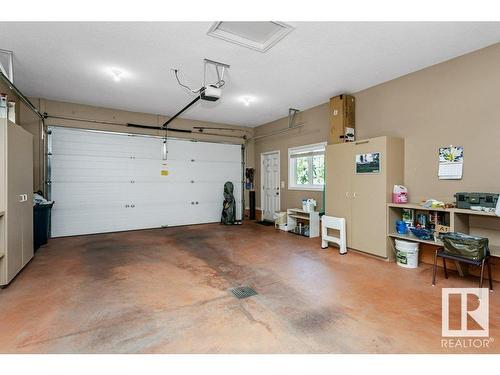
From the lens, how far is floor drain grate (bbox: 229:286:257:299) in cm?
274

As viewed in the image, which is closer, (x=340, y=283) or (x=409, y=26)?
(x=409, y=26)

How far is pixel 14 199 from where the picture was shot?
3150mm

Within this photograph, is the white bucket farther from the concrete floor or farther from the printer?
the printer

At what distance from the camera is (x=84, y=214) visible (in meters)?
5.83

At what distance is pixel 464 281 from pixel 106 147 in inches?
280

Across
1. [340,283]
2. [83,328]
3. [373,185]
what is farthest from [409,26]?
[83,328]

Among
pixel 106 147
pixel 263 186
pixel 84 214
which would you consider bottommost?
pixel 84 214

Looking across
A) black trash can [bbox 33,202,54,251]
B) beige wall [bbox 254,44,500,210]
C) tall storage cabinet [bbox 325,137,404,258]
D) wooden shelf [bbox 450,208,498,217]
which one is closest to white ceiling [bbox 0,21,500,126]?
beige wall [bbox 254,44,500,210]

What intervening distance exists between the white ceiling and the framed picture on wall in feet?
4.35

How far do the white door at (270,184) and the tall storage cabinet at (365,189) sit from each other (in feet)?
8.48

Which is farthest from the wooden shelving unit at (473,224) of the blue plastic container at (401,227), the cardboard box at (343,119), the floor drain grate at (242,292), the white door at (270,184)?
the white door at (270,184)

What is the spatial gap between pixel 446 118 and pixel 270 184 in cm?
463
